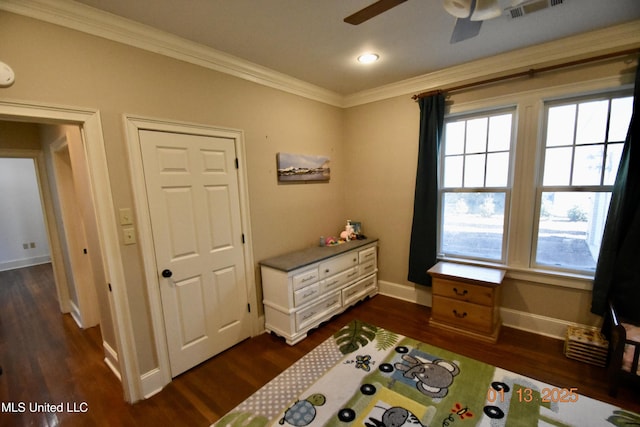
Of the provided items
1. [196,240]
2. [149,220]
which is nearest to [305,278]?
[196,240]

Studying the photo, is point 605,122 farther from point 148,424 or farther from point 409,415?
point 148,424

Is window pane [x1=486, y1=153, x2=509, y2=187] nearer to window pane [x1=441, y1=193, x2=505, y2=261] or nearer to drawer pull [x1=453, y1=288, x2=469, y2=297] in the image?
window pane [x1=441, y1=193, x2=505, y2=261]

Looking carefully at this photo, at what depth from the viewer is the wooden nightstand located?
2424mm

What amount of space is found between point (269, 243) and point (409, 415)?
1822 mm

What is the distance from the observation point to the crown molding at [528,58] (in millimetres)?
1997

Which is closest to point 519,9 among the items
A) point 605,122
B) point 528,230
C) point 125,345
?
point 605,122

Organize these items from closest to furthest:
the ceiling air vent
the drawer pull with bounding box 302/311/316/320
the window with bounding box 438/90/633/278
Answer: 1. the ceiling air vent
2. the window with bounding box 438/90/633/278
3. the drawer pull with bounding box 302/311/316/320

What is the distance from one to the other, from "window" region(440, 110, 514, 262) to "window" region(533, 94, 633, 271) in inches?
11.9

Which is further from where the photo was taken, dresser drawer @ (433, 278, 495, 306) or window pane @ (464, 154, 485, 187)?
window pane @ (464, 154, 485, 187)

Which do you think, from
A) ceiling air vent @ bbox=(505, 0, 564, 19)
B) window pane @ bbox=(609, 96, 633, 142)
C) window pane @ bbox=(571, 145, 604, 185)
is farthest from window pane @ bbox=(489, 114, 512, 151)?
ceiling air vent @ bbox=(505, 0, 564, 19)

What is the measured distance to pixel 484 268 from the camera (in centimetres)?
273

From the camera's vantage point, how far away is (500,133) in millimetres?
2641

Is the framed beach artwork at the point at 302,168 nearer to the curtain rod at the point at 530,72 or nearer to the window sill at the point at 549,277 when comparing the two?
the curtain rod at the point at 530,72
